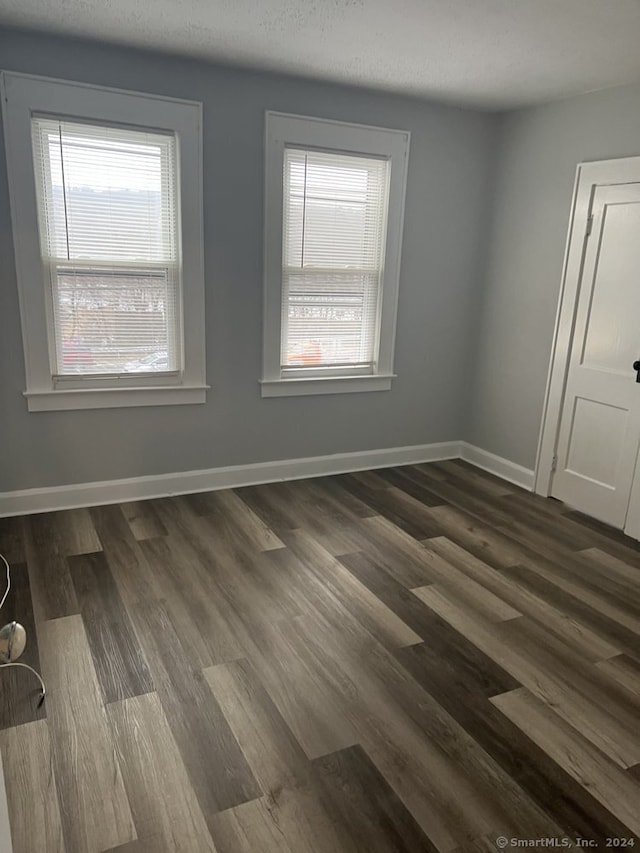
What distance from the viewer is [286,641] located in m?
2.47

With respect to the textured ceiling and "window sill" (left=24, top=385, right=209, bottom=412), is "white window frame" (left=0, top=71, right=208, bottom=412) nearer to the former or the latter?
Answer: "window sill" (left=24, top=385, right=209, bottom=412)

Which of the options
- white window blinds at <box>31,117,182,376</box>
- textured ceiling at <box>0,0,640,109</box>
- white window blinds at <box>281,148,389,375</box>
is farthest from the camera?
white window blinds at <box>281,148,389,375</box>

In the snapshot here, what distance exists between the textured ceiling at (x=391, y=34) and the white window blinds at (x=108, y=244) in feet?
1.74

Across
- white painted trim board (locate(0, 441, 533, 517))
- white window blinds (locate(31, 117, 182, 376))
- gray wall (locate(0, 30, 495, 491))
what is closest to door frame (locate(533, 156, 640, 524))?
white painted trim board (locate(0, 441, 533, 517))

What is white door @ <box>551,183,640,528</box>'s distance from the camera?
3.51 metres

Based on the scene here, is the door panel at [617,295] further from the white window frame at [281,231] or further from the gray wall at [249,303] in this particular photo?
the white window frame at [281,231]

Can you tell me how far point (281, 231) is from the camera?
3.80 m

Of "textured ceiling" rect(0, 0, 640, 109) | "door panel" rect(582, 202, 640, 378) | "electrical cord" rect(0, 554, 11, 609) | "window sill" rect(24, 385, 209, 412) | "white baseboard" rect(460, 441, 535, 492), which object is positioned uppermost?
"textured ceiling" rect(0, 0, 640, 109)

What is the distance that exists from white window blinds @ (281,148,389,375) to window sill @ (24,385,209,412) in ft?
2.22

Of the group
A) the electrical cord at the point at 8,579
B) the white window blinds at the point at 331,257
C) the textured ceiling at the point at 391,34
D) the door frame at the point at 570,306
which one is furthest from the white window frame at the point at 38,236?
the door frame at the point at 570,306

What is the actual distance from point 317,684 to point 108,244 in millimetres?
2574

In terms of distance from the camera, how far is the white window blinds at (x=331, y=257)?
3846mm

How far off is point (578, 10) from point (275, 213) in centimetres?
189

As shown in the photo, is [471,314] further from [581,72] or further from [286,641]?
[286,641]
